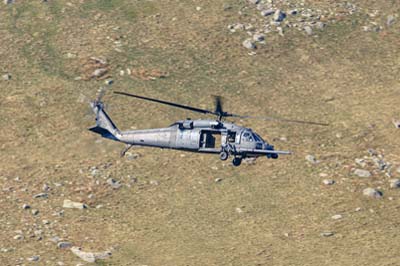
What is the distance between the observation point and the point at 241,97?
279ft

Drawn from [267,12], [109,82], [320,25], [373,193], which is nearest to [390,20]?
[320,25]

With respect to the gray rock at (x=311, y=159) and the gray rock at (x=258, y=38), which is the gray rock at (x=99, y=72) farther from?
the gray rock at (x=311, y=159)

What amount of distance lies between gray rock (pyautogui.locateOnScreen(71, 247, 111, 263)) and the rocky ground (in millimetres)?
103

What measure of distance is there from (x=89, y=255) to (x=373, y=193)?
1854 centimetres

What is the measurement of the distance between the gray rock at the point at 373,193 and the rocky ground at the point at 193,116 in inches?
4.0

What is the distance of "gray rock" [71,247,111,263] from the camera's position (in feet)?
225

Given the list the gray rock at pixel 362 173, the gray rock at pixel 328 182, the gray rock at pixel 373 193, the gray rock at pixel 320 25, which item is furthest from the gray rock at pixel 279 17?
the gray rock at pixel 373 193

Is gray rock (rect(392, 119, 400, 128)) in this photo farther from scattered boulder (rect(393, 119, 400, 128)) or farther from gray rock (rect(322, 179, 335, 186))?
gray rock (rect(322, 179, 335, 186))

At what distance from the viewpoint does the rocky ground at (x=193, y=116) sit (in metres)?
70.6

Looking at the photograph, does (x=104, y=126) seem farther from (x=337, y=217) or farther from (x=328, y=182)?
(x=328, y=182)

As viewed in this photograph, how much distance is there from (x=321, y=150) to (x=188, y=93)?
11396 mm

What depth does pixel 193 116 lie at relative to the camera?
82938mm

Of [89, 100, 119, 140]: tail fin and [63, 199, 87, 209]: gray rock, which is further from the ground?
[89, 100, 119, 140]: tail fin

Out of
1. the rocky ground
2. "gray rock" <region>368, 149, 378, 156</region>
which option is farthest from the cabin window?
"gray rock" <region>368, 149, 378, 156</region>
